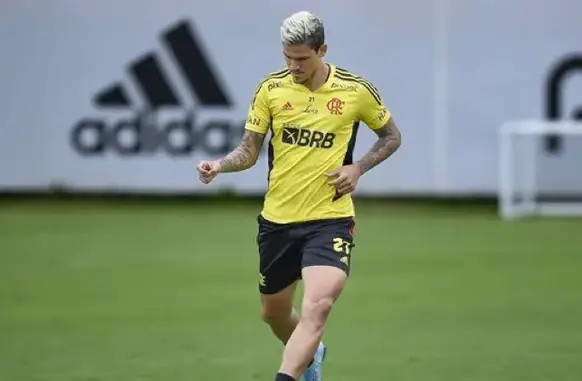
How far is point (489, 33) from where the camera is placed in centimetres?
2273

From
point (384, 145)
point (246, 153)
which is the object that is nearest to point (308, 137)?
point (246, 153)

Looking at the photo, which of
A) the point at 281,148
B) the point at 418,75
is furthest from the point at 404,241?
the point at 281,148

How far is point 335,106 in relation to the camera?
27.6ft

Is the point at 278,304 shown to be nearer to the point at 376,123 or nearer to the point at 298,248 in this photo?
the point at 298,248

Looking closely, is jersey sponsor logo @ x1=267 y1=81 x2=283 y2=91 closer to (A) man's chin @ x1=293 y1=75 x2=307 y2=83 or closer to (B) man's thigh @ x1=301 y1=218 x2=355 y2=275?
(A) man's chin @ x1=293 y1=75 x2=307 y2=83

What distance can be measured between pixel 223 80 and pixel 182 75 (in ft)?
2.02

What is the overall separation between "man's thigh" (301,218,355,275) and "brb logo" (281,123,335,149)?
1.34ft

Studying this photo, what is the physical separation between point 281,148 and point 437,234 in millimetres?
11388

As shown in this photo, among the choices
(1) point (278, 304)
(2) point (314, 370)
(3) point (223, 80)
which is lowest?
(2) point (314, 370)

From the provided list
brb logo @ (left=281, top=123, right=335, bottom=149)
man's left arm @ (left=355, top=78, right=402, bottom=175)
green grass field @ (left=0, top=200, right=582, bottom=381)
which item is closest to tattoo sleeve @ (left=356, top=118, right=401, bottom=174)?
man's left arm @ (left=355, top=78, right=402, bottom=175)

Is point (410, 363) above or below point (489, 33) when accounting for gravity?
below

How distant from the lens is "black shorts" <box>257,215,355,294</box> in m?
8.33

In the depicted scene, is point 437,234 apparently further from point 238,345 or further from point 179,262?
point 238,345

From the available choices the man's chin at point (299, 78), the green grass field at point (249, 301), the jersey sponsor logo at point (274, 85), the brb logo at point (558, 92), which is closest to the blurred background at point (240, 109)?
the brb logo at point (558, 92)
